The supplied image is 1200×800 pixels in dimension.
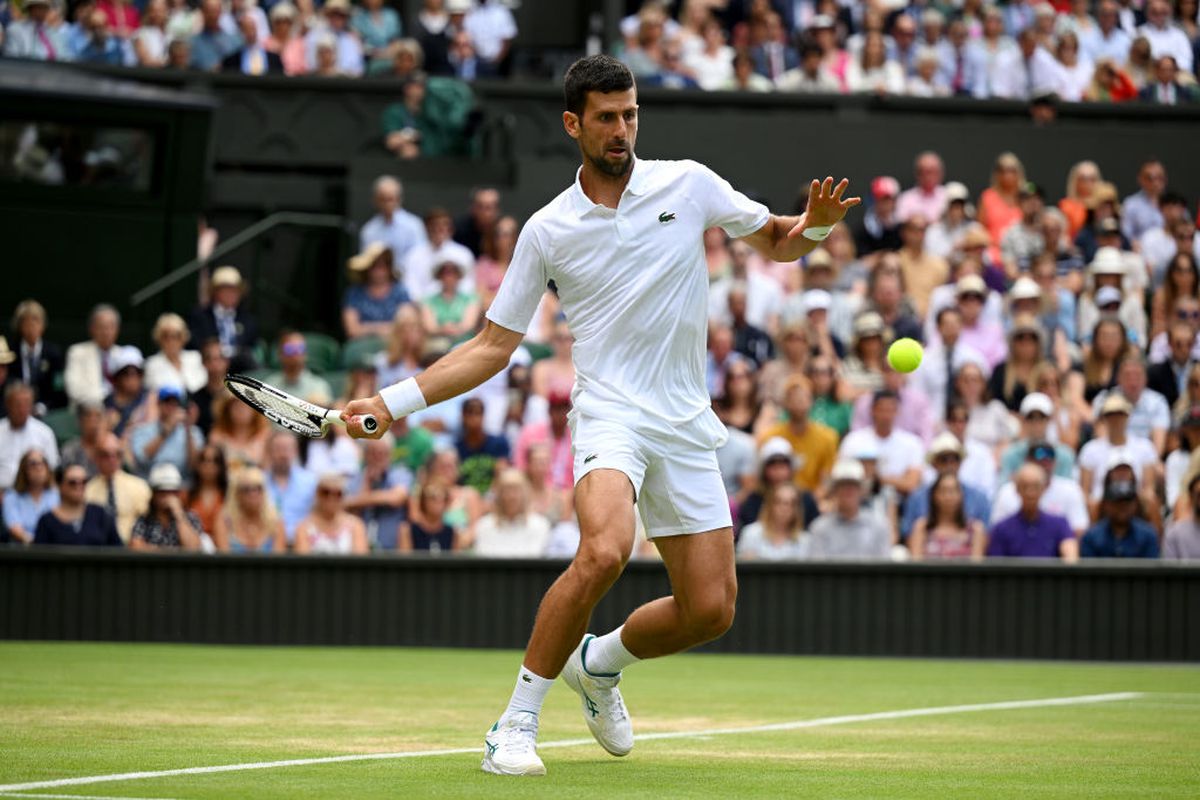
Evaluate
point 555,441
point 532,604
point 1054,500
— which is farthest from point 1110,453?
point 532,604

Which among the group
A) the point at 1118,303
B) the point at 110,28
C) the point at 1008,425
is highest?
the point at 110,28

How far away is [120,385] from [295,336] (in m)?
1.45

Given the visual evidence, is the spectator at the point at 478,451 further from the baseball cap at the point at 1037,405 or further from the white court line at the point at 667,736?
the white court line at the point at 667,736

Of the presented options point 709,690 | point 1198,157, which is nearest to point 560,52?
point 1198,157

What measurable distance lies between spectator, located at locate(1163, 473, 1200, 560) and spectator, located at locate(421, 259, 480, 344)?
6.26 m

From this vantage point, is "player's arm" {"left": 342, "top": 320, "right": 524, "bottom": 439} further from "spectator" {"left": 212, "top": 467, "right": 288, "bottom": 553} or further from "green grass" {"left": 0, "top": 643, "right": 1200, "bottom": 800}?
"spectator" {"left": 212, "top": 467, "right": 288, "bottom": 553}

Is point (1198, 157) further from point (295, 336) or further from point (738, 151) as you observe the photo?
point (295, 336)

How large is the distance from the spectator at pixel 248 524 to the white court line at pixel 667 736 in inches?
250

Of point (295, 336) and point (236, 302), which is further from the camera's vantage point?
point (236, 302)

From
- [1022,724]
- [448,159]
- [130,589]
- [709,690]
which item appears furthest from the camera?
[448,159]

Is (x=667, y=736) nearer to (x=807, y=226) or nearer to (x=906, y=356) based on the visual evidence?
(x=906, y=356)

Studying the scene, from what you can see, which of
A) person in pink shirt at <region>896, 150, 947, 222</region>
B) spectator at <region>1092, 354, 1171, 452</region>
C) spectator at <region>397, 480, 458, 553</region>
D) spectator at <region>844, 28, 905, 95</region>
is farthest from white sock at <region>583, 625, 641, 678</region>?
spectator at <region>844, 28, 905, 95</region>

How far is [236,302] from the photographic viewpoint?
58.0 feet

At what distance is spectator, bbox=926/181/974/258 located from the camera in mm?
18078
